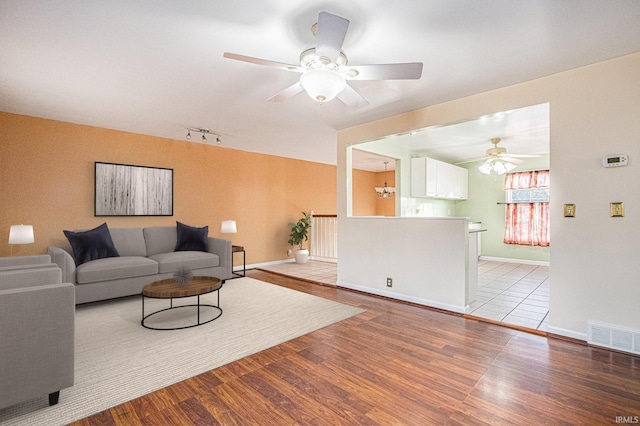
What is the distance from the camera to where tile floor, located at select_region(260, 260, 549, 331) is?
3.26 metres

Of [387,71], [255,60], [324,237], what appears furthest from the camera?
[324,237]

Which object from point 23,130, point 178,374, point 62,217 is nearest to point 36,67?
Result: point 23,130

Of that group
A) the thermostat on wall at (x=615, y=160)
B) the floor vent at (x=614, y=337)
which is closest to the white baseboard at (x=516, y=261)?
the floor vent at (x=614, y=337)

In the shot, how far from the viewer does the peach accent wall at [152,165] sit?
3.83 metres

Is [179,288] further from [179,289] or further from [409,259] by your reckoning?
[409,259]

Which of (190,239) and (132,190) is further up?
(132,190)

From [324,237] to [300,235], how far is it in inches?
26.1

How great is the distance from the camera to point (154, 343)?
2.57 meters

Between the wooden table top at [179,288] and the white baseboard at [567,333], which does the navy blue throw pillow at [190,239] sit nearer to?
the wooden table top at [179,288]

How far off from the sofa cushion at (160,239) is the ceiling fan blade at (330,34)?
405 cm

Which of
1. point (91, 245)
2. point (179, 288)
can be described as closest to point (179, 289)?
point (179, 288)

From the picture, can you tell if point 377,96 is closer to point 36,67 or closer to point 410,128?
point 410,128

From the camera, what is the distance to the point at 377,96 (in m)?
3.27

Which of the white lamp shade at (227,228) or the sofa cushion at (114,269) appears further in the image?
the white lamp shade at (227,228)
